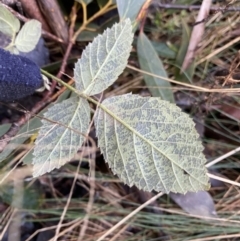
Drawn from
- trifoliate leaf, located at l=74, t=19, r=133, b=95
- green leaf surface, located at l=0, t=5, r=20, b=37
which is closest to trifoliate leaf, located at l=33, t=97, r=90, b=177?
trifoliate leaf, located at l=74, t=19, r=133, b=95

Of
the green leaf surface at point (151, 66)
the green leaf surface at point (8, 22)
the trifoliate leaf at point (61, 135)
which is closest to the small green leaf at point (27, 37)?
the green leaf surface at point (8, 22)

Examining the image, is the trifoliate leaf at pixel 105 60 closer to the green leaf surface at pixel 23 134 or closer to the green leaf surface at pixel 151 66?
the green leaf surface at pixel 23 134

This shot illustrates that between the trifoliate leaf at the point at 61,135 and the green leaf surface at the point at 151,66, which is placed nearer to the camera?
the trifoliate leaf at the point at 61,135

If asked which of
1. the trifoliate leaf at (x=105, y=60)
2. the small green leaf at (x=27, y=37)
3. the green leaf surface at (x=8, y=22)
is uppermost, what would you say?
the green leaf surface at (x=8, y=22)

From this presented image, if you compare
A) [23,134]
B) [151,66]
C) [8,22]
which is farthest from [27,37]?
[151,66]

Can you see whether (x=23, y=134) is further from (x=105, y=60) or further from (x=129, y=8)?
(x=129, y=8)

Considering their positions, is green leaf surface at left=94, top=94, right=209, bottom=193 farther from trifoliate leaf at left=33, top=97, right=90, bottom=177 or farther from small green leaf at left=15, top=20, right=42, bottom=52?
small green leaf at left=15, top=20, right=42, bottom=52
